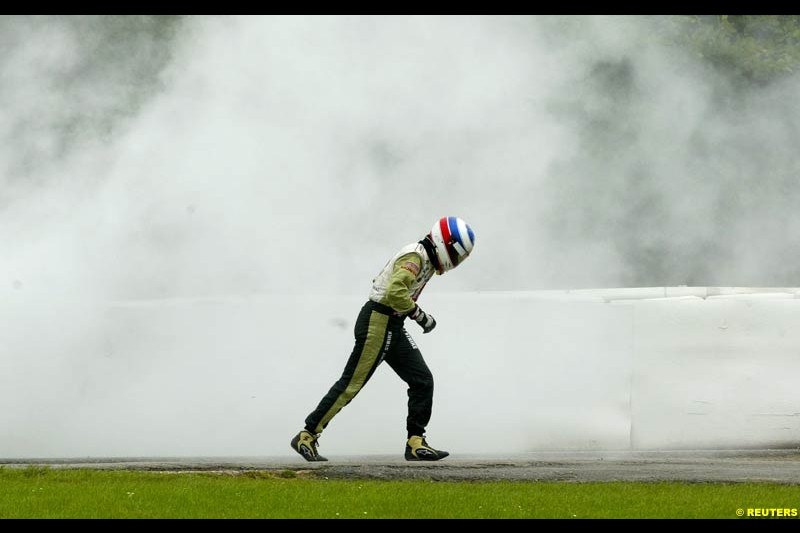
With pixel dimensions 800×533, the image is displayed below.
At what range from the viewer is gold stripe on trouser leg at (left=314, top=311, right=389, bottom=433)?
921 cm

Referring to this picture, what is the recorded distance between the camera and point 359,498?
734 centimetres

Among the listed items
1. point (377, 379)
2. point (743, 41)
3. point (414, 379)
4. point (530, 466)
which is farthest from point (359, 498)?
point (743, 41)

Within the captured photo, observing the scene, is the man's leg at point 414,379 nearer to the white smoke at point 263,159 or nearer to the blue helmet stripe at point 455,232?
the blue helmet stripe at point 455,232

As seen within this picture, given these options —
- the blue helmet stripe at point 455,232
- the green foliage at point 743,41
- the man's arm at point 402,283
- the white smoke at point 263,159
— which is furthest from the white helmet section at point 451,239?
the green foliage at point 743,41

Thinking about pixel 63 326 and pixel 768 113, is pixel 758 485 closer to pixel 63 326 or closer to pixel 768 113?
pixel 63 326

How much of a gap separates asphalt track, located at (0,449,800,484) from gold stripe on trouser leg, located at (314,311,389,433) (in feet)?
1.31

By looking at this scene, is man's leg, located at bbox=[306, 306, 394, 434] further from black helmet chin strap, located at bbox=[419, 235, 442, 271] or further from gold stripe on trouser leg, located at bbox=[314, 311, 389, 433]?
black helmet chin strap, located at bbox=[419, 235, 442, 271]

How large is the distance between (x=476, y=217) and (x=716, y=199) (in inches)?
225

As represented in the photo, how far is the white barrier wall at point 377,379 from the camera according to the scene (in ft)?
33.9

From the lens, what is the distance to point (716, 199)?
742 inches

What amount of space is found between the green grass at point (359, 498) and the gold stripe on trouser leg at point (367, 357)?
104cm

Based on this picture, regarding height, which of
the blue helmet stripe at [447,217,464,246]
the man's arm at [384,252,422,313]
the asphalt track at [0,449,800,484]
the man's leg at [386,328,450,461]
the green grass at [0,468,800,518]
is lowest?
the green grass at [0,468,800,518]

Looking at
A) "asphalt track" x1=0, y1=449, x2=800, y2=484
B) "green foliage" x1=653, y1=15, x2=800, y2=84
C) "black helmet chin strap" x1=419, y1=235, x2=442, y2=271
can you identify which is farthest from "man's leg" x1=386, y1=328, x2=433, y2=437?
"green foliage" x1=653, y1=15, x2=800, y2=84
